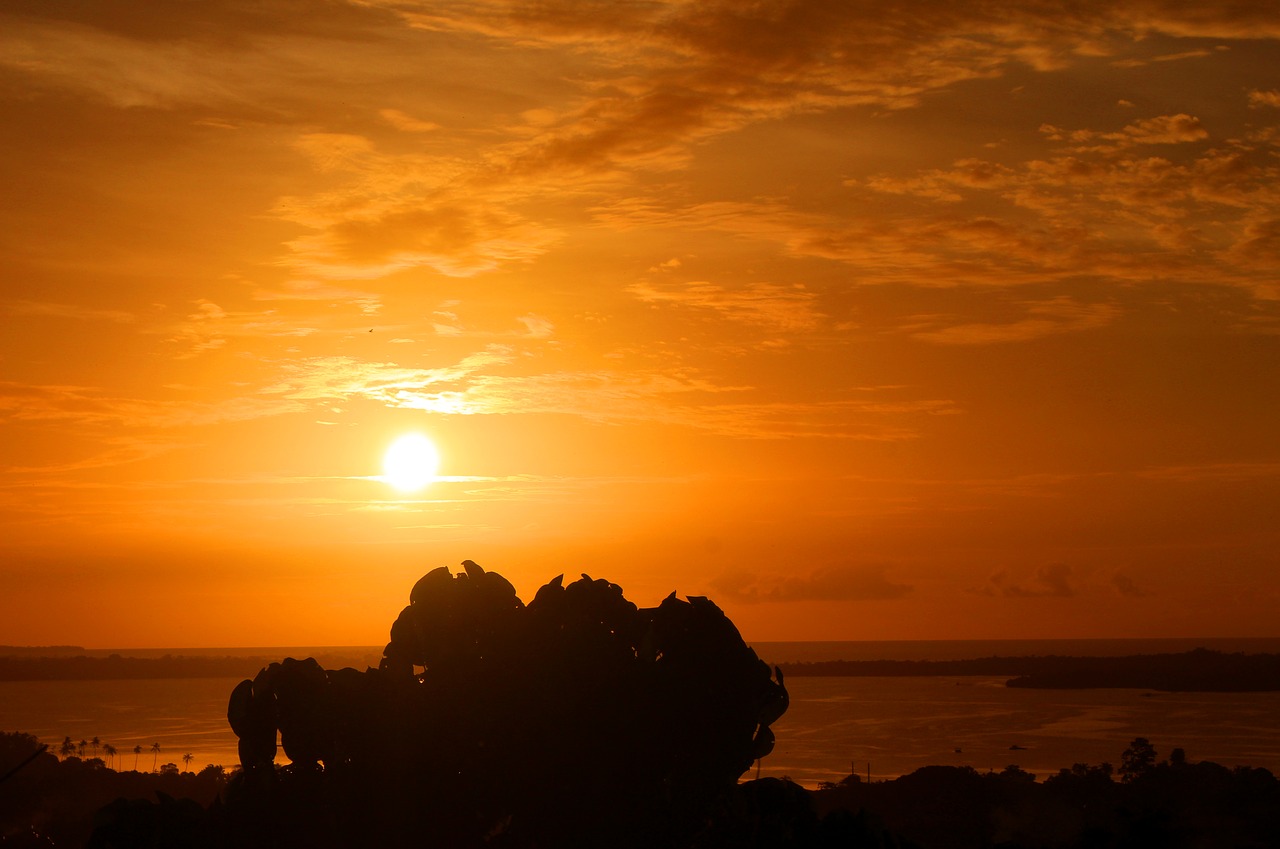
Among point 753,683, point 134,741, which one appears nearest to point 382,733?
point 753,683

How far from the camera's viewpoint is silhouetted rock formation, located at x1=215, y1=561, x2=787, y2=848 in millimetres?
20516

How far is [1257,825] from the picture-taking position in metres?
54.5

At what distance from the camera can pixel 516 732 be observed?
2095 centimetres

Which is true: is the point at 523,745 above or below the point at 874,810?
above

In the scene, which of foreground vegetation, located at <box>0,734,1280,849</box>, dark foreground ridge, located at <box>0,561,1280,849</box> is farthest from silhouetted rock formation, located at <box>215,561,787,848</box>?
foreground vegetation, located at <box>0,734,1280,849</box>

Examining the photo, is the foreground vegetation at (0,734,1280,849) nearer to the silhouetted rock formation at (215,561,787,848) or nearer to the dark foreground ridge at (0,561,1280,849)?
the dark foreground ridge at (0,561,1280,849)

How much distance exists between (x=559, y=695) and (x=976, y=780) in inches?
2273

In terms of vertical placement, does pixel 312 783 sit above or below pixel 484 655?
below

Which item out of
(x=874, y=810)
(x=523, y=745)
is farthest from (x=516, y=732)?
(x=874, y=810)

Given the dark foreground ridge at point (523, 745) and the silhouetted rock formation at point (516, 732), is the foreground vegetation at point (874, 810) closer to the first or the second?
the dark foreground ridge at point (523, 745)

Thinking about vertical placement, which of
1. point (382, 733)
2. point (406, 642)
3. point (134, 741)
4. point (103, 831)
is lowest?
point (134, 741)

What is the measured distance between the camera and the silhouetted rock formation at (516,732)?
20.5 m

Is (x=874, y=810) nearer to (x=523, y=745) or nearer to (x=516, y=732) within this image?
(x=523, y=745)

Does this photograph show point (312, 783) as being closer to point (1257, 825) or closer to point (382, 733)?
point (382, 733)
